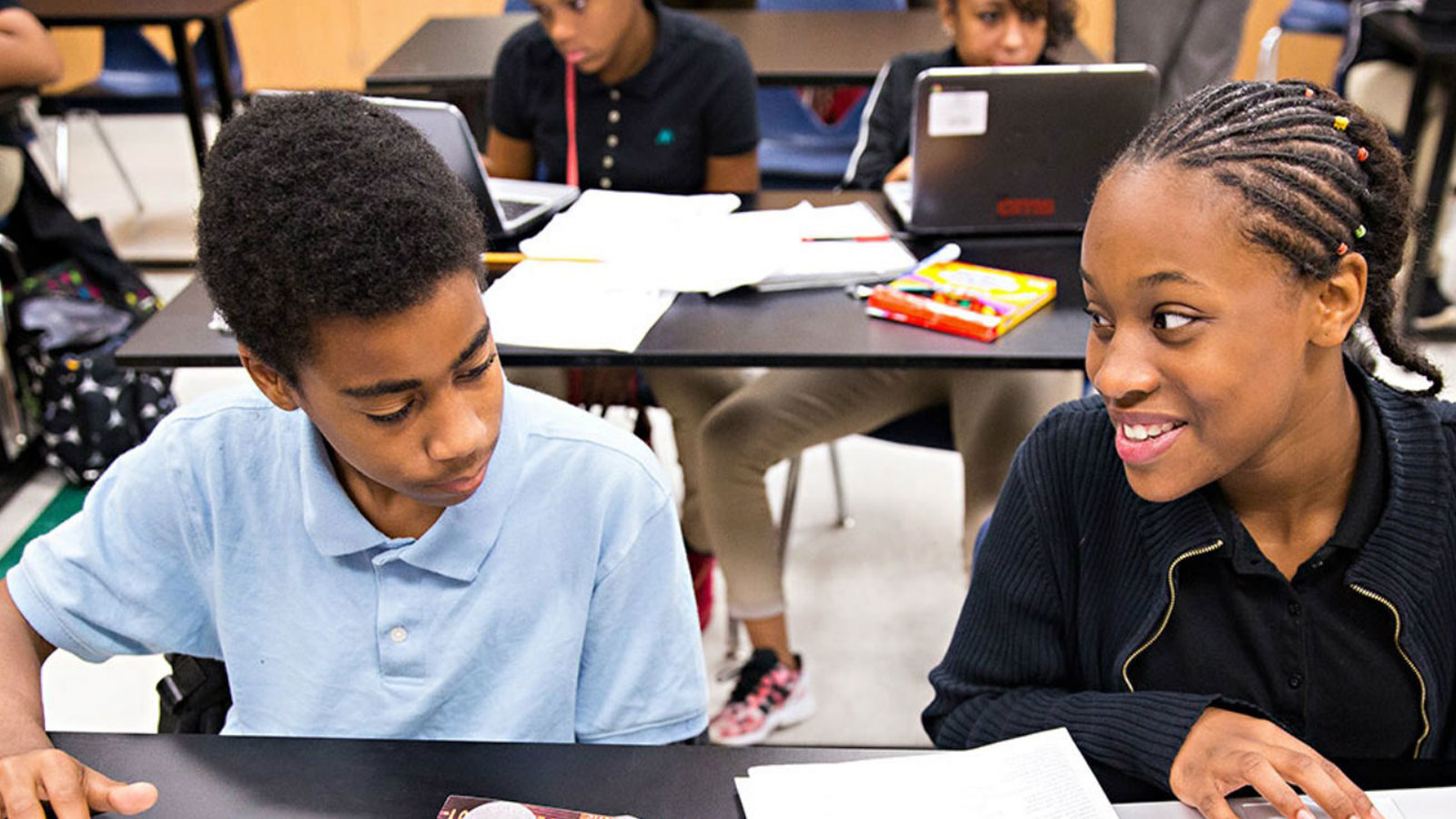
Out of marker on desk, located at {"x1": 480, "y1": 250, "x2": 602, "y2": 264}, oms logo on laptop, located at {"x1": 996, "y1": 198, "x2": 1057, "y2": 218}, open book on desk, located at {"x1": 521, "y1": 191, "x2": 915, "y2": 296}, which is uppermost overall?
oms logo on laptop, located at {"x1": 996, "y1": 198, "x2": 1057, "y2": 218}

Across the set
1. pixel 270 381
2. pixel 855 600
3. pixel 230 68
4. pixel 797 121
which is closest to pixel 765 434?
pixel 855 600

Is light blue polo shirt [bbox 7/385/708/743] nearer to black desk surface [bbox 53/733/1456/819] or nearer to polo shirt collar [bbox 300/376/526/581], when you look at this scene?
polo shirt collar [bbox 300/376/526/581]

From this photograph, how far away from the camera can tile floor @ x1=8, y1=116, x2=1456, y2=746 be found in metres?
1.99

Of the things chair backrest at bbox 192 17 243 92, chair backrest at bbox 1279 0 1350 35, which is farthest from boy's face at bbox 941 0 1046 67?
chair backrest at bbox 1279 0 1350 35

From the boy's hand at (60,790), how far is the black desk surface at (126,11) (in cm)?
246

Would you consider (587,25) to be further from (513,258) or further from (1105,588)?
(1105,588)

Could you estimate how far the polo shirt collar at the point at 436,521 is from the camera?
0.99 m

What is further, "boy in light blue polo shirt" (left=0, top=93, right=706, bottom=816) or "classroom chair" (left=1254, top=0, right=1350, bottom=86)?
"classroom chair" (left=1254, top=0, right=1350, bottom=86)

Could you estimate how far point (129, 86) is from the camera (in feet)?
11.8

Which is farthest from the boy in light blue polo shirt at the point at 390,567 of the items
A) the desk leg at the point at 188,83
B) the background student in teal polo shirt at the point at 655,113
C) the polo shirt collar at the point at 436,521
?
the desk leg at the point at 188,83

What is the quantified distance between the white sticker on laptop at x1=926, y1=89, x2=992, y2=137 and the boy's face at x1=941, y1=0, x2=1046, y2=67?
448 mm

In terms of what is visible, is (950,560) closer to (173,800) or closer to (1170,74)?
(1170,74)

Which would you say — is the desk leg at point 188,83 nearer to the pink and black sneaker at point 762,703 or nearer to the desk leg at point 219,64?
the desk leg at point 219,64

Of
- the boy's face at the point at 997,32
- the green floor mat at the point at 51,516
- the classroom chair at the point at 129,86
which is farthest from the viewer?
the classroom chair at the point at 129,86
